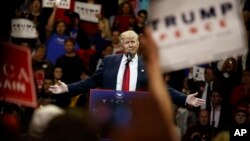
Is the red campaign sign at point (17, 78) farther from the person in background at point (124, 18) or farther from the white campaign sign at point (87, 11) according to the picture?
the white campaign sign at point (87, 11)

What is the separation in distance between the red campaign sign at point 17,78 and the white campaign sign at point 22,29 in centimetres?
669

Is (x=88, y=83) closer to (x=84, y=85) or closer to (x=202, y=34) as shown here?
(x=84, y=85)

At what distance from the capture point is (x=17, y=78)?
146 inches

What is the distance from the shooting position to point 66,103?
370 inches

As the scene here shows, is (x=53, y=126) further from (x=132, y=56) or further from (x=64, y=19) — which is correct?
(x=64, y=19)

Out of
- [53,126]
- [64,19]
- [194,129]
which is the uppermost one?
[64,19]

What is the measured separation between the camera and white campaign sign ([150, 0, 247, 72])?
3.17 metres

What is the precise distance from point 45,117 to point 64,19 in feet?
27.5

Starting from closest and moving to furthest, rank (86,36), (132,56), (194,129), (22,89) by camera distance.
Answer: (22,89) < (132,56) < (194,129) < (86,36)

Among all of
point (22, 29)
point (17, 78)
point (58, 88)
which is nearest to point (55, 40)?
point (22, 29)

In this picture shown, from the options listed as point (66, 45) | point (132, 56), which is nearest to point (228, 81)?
point (66, 45)

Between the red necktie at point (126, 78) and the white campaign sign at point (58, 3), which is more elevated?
the white campaign sign at point (58, 3)

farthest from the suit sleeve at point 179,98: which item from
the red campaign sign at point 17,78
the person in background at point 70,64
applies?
the person in background at point 70,64

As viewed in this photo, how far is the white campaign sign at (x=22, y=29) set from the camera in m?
10.4
